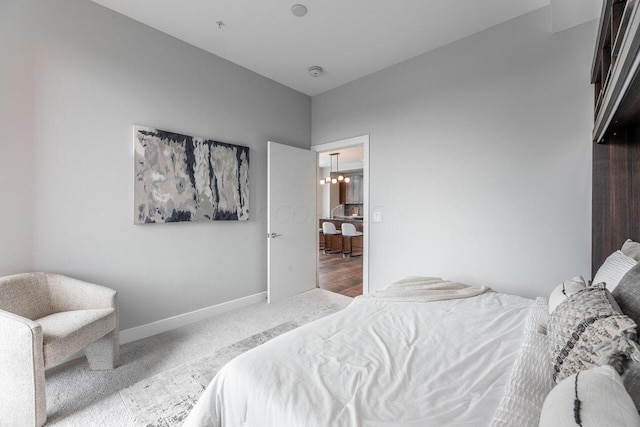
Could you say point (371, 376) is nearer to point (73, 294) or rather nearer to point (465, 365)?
point (465, 365)

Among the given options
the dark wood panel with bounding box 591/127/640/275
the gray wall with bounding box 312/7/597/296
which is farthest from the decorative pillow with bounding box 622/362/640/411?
the gray wall with bounding box 312/7/597/296

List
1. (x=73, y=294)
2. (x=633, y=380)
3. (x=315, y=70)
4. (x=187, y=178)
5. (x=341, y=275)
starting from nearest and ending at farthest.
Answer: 1. (x=633, y=380)
2. (x=73, y=294)
3. (x=187, y=178)
4. (x=315, y=70)
5. (x=341, y=275)

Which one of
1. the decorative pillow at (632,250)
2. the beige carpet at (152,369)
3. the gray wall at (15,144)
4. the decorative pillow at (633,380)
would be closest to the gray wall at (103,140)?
the gray wall at (15,144)

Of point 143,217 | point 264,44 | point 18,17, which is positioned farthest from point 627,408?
point 18,17

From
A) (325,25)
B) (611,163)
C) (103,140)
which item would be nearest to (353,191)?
(325,25)

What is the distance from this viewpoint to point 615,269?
137 cm

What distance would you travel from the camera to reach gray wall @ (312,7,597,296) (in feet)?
7.29

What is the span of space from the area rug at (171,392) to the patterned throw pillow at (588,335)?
73.1 inches

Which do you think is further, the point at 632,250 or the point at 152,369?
the point at 152,369

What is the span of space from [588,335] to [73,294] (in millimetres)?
2914

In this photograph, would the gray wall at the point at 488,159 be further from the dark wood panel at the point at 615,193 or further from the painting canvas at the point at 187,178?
the painting canvas at the point at 187,178

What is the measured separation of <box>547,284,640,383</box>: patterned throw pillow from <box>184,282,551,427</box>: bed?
0.11m

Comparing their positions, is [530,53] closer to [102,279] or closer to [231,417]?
[231,417]

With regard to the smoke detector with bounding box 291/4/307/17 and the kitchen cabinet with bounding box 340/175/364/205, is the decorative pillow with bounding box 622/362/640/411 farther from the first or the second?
the kitchen cabinet with bounding box 340/175/364/205
